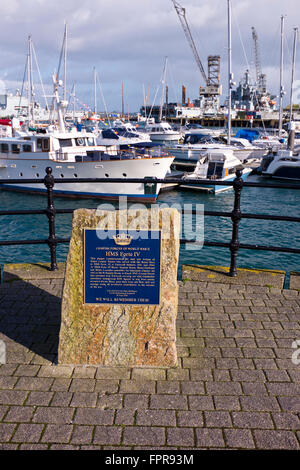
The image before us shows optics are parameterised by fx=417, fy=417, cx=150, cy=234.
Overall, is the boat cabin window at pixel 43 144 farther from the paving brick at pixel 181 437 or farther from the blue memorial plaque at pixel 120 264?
the paving brick at pixel 181 437

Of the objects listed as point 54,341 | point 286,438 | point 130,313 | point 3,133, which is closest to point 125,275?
point 130,313

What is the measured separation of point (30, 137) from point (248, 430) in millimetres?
24413

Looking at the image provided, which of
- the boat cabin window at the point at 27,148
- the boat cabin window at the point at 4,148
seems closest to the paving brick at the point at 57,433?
the boat cabin window at the point at 27,148

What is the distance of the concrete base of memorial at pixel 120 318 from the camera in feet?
12.9

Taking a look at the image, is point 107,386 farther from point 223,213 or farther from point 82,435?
point 223,213

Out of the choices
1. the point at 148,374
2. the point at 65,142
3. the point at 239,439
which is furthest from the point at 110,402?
the point at 65,142

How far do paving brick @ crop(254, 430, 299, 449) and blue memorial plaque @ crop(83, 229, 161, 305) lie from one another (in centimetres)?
145

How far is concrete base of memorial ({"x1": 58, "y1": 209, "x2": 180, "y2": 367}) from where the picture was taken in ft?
12.9

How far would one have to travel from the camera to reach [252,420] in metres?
3.22

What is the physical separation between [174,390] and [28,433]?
1.23 metres

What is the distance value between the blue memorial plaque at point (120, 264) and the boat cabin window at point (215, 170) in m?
26.1

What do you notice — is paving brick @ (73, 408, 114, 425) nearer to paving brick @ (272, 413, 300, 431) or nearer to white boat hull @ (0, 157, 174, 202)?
paving brick @ (272, 413, 300, 431)

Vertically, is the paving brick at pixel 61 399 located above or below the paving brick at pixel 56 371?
below

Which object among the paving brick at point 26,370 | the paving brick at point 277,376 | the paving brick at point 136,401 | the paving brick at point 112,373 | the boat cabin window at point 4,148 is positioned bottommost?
the paving brick at point 136,401
